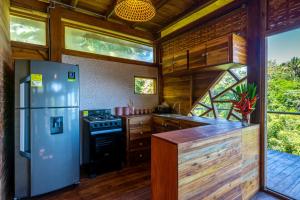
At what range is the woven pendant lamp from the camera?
5.88ft

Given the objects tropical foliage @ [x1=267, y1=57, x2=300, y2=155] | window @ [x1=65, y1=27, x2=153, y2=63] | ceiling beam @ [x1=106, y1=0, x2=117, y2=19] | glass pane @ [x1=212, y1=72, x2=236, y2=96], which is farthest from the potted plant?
ceiling beam @ [x1=106, y1=0, x2=117, y2=19]

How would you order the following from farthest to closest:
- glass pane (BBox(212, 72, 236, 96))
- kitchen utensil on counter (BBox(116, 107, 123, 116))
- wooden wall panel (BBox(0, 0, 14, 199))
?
kitchen utensil on counter (BBox(116, 107, 123, 116)) → glass pane (BBox(212, 72, 236, 96)) → wooden wall panel (BBox(0, 0, 14, 199))

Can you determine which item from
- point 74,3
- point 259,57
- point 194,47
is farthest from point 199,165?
point 74,3

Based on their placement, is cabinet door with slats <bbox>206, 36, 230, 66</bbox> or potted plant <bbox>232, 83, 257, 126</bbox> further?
cabinet door with slats <bbox>206, 36, 230, 66</bbox>

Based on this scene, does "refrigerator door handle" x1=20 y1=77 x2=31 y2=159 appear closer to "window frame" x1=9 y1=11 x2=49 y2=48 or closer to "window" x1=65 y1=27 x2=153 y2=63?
"window frame" x1=9 y1=11 x2=49 y2=48

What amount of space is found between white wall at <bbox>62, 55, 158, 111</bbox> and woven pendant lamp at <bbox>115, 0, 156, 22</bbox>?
1.54 meters

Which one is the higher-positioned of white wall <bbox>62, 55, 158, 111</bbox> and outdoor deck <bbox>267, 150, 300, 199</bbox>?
white wall <bbox>62, 55, 158, 111</bbox>

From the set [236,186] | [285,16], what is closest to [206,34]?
[285,16]

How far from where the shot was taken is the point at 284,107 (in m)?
2.64

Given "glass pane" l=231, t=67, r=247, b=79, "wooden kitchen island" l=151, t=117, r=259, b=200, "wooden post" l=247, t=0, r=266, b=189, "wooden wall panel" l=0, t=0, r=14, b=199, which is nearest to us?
"wooden kitchen island" l=151, t=117, r=259, b=200

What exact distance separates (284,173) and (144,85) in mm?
3164

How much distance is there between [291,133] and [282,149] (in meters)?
0.65

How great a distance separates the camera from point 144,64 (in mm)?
3852

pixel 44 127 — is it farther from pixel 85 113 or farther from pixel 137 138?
pixel 137 138
